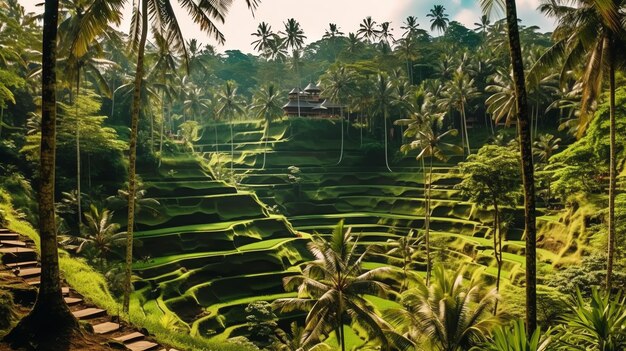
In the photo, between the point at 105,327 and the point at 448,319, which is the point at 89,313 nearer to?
the point at 105,327

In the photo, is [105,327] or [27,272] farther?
[27,272]

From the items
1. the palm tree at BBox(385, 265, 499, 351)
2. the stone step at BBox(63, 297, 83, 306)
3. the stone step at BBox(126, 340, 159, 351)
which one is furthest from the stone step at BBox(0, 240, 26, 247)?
the palm tree at BBox(385, 265, 499, 351)

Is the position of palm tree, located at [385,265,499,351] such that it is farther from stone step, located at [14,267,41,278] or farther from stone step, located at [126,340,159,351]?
stone step, located at [14,267,41,278]

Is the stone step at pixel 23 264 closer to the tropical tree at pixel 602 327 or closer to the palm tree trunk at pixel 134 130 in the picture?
the palm tree trunk at pixel 134 130

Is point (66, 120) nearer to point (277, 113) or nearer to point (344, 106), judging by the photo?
point (277, 113)

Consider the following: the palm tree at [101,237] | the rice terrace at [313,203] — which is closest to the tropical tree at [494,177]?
the rice terrace at [313,203]

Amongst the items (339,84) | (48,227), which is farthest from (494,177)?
(339,84)

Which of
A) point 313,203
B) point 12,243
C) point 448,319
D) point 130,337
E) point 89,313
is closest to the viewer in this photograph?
point 130,337
